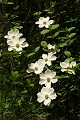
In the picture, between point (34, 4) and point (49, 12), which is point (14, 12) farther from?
point (49, 12)

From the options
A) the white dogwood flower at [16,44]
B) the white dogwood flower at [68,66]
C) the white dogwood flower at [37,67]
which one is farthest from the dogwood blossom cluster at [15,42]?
the white dogwood flower at [68,66]

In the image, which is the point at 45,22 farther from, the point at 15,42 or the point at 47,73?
the point at 47,73

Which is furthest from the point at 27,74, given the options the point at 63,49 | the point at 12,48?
the point at 63,49

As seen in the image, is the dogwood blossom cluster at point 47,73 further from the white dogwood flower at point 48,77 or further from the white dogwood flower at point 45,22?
the white dogwood flower at point 45,22

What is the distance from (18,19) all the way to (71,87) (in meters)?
0.63

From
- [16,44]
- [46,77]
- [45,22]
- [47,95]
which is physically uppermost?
[45,22]

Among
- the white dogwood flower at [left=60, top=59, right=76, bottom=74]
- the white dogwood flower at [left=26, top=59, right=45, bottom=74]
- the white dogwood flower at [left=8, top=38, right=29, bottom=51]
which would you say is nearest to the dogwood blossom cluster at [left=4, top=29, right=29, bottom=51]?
the white dogwood flower at [left=8, top=38, right=29, bottom=51]

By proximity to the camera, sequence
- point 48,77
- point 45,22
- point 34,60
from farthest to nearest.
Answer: point 34,60
point 45,22
point 48,77

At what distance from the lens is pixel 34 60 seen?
89.4 inches

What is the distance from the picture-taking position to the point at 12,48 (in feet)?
6.95

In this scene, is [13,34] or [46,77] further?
[13,34]

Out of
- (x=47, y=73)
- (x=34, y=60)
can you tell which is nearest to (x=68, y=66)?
(x=47, y=73)

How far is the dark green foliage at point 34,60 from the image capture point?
2234 mm

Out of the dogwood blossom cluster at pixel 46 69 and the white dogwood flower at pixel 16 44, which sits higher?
the white dogwood flower at pixel 16 44
